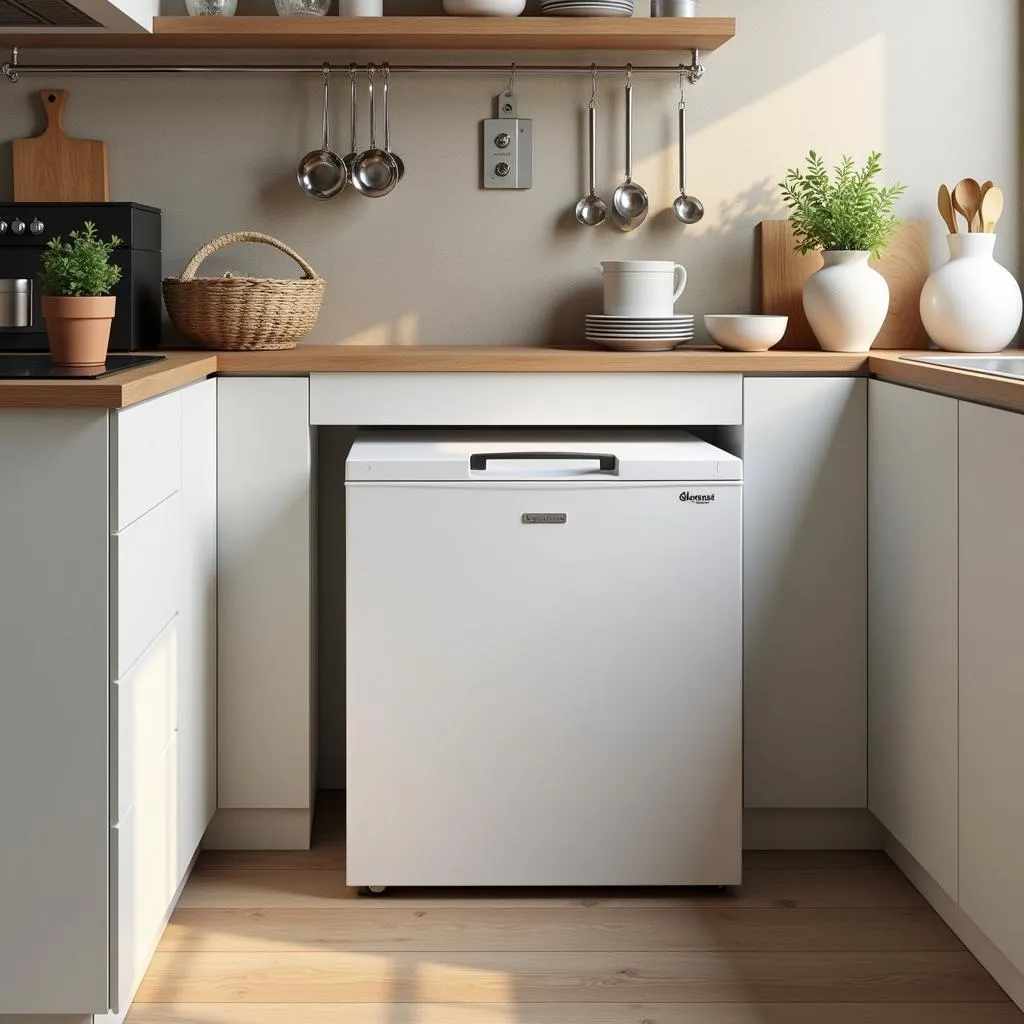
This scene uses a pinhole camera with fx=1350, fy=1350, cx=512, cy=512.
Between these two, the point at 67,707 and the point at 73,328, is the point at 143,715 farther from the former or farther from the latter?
the point at 73,328

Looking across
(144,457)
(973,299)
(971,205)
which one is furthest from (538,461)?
(971,205)

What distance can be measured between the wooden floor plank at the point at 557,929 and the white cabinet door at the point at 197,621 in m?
0.15

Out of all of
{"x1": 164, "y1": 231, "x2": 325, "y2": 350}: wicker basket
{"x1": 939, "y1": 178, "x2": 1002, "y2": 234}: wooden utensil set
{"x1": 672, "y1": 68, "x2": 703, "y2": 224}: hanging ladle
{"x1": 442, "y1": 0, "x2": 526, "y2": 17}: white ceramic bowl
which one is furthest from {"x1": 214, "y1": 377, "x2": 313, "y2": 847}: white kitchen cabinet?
{"x1": 939, "y1": 178, "x2": 1002, "y2": 234}: wooden utensil set

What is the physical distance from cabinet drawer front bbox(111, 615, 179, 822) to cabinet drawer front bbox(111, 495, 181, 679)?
0.08 ft

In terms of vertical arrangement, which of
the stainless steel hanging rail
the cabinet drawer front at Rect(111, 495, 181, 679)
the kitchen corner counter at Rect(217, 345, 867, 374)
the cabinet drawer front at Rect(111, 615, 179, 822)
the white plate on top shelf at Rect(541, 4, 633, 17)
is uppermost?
the white plate on top shelf at Rect(541, 4, 633, 17)

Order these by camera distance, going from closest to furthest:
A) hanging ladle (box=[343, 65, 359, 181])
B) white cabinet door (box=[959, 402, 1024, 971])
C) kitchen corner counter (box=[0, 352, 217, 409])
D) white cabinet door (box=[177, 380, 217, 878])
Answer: kitchen corner counter (box=[0, 352, 217, 409]), white cabinet door (box=[959, 402, 1024, 971]), white cabinet door (box=[177, 380, 217, 878]), hanging ladle (box=[343, 65, 359, 181])

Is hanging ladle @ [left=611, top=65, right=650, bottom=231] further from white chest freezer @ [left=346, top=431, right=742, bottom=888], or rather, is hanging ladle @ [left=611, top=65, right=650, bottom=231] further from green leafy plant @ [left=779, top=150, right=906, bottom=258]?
white chest freezer @ [left=346, top=431, right=742, bottom=888]

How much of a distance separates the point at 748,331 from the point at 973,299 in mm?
449

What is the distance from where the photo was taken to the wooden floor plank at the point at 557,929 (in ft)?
6.90

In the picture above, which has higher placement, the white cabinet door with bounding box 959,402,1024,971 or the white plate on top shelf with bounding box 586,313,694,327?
the white plate on top shelf with bounding box 586,313,694,327

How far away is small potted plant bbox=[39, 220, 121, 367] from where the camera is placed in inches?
69.5

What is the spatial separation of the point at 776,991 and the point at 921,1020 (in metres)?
0.20

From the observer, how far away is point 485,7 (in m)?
2.54

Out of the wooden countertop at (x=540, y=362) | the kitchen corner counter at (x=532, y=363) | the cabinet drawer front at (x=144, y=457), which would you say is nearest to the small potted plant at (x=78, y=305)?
the cabinet drawer front at (x=144, y=457)
